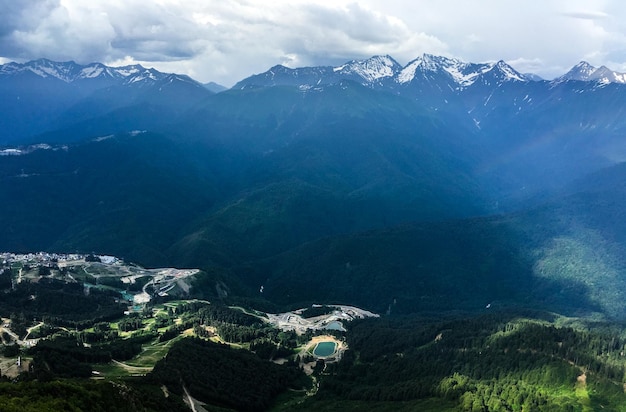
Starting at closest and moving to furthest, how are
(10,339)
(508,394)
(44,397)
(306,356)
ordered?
(44,397) < (508,394) < (10,339) < (306,356)

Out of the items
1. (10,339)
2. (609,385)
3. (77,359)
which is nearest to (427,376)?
(609,385)

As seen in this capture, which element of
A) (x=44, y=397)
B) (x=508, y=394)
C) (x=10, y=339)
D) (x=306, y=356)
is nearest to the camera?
(x=44, y=397)

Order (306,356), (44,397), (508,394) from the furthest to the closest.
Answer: (306,356), (508,394), (44,397)

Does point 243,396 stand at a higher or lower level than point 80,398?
lower

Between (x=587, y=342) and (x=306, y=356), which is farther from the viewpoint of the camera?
(x=306, y=356)

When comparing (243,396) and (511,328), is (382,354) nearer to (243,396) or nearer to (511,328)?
(511,328)

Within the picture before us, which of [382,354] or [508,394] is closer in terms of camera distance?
[508,394]

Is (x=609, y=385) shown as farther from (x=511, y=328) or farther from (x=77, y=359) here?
(x=77, y=359)

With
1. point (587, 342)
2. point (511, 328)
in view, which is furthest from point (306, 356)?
point (587, 342)

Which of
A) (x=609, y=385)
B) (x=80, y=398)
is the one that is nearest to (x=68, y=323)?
(x=80, y=398)
